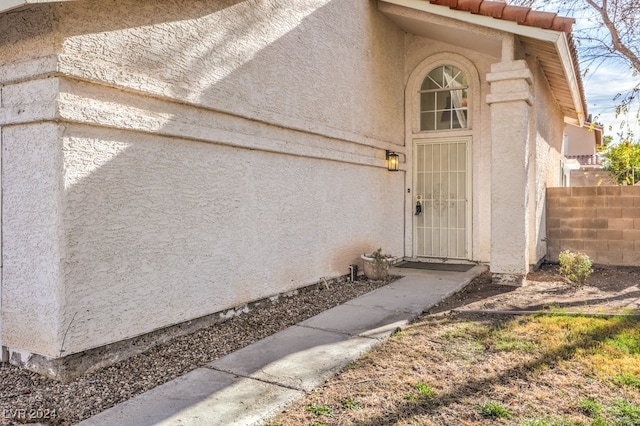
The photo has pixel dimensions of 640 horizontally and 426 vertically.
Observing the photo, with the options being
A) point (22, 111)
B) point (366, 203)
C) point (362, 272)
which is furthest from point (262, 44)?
point (362, 272)

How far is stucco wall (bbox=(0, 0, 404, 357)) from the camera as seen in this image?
3.75m

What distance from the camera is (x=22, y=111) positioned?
381 centimetres

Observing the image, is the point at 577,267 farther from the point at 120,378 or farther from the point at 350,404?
the point at 120,378

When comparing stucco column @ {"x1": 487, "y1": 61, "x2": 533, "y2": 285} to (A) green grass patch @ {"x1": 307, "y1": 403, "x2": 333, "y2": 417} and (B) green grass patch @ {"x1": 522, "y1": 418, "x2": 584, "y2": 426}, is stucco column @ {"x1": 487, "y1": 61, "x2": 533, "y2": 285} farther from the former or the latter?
(A) green grass patch @ {"x1": 307, "y1": 403, "x2": 333, "y2": 417}

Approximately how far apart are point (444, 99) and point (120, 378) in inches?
333

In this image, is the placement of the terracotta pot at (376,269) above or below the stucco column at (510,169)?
below

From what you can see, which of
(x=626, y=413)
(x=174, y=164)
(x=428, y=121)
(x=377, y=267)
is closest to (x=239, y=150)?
(x=174, y=164)

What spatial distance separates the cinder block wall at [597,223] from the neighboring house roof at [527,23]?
2290 mm

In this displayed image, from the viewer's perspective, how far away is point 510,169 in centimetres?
714

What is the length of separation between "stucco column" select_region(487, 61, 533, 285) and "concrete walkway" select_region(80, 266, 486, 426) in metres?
1.77

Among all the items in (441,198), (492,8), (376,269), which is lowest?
(376,269)

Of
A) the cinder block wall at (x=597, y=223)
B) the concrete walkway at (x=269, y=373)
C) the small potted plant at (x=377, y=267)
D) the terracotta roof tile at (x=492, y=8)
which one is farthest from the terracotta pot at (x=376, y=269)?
the terracotta roof tile at (x=492, y=8)

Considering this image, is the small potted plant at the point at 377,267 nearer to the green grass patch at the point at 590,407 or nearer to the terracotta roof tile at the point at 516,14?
the terracotta roof tile at the point at 516,14

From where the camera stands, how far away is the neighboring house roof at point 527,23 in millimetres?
6586
